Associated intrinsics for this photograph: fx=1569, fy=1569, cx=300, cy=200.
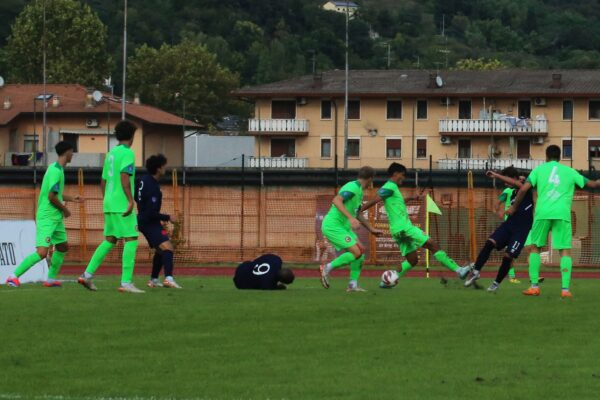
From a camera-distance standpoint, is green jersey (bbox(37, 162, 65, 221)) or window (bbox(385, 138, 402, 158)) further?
window (bbox(385, 138, 402, 158))

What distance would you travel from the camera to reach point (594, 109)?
98.4 m

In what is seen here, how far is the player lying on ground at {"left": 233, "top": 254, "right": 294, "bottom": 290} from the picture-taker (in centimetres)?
2081

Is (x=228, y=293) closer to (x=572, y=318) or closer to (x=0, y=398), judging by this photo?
(x=572, y=318)

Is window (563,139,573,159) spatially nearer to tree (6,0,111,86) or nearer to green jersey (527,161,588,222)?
tree (6,0,111,86)

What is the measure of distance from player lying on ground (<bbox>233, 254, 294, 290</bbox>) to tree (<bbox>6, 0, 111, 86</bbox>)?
125 meters

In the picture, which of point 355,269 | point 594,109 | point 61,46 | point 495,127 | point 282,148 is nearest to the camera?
point 355,269

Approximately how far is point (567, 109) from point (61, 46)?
64.3 metres

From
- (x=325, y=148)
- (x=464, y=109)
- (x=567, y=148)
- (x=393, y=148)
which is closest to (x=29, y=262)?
(x=567, y=148)

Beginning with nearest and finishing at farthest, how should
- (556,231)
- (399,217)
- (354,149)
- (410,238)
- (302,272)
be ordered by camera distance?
(556,231) < (399,217) < (410,238) < (302,272) < (354,149)

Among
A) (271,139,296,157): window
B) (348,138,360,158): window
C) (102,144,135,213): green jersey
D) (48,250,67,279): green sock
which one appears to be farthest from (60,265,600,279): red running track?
(271,139,296,157): window

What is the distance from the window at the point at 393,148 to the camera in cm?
10100

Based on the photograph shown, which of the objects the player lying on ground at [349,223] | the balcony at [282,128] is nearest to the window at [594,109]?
the balcony at [282,128]

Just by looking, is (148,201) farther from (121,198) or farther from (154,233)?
(121,198)

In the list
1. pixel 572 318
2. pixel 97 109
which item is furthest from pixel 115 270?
pixel 97 109
